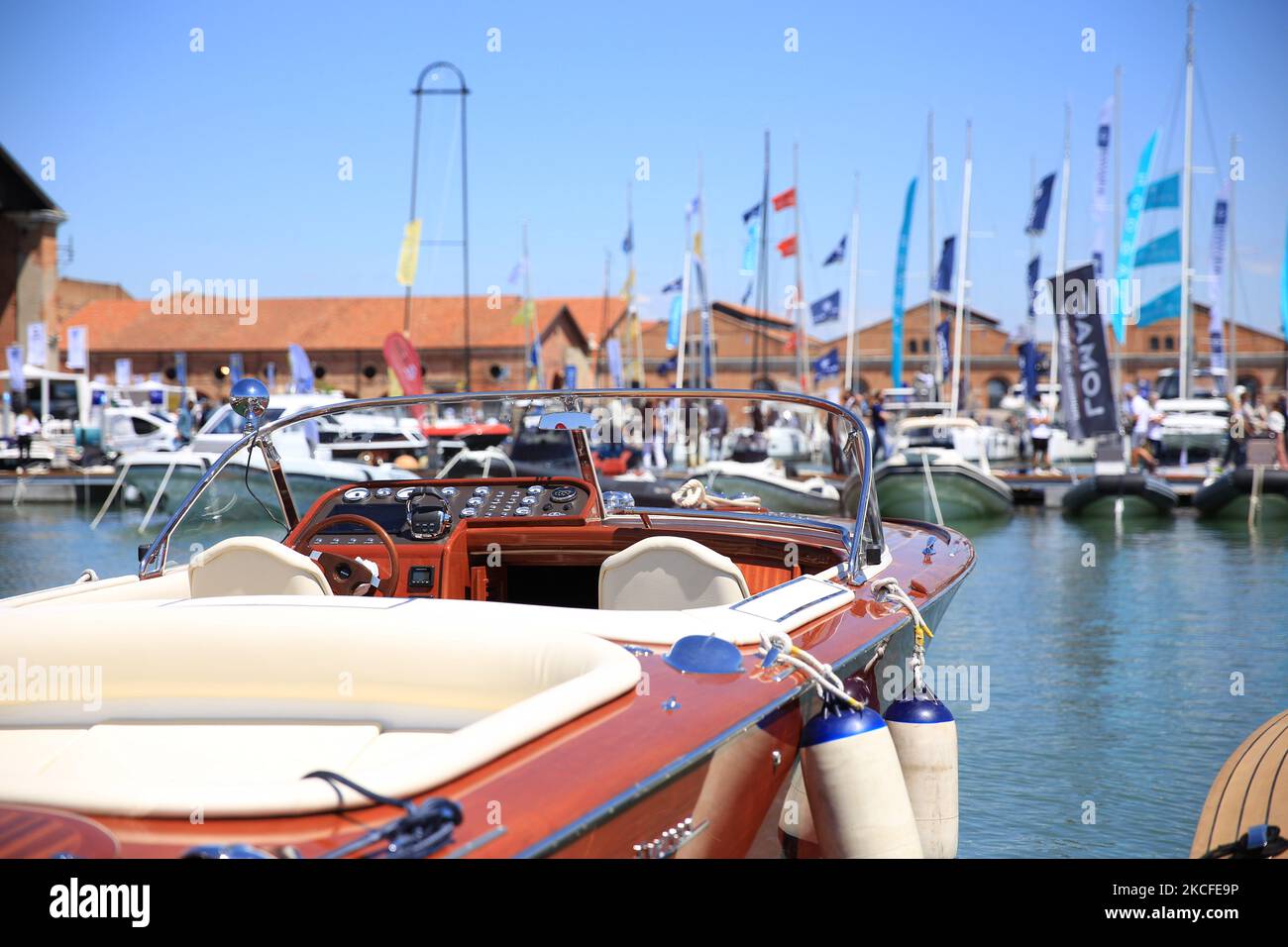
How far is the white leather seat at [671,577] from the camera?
3.74 metres

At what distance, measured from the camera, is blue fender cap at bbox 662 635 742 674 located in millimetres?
2740

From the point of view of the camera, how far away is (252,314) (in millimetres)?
61688

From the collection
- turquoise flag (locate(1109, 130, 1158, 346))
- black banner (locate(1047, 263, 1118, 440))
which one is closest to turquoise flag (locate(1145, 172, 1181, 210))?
turquoise flag (locate(1109, 130, 1158, 346))

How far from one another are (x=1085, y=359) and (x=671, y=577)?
13.6 metres

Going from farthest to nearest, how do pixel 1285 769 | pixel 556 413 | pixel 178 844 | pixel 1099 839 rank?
1. pixel 1099 839
2. pixel 556 413
3. pixel 1285 769
4. pixel 178 844

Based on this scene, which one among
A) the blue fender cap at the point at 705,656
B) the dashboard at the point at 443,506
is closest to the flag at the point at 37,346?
the dashboard at the point at 443,506

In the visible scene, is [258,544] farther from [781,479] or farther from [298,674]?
[781,479]

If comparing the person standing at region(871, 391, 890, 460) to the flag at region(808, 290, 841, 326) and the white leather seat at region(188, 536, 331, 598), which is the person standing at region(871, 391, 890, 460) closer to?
the flag at region(808, 290, 841, 326)

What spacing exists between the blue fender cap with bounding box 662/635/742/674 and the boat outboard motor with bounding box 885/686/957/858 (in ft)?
2.34

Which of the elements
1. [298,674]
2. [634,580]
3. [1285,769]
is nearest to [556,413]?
[634,580]

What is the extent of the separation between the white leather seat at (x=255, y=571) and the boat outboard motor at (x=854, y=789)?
64.9 inches

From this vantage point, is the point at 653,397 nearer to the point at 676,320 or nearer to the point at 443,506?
the point at 443,506

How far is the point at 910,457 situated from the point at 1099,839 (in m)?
14.6

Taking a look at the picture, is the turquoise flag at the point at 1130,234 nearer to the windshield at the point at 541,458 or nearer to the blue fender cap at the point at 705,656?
the windshield at the point at 541,458
